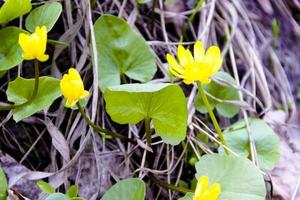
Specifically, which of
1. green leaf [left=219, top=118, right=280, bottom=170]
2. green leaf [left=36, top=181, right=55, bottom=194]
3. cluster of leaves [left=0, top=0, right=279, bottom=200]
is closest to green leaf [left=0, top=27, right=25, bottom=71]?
cluster of leaves [left=0, top=0, right=279, bottom=200]

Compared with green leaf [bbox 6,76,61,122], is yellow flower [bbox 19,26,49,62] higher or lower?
higher

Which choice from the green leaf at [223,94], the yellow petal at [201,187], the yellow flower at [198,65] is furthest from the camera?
the green leaf at [223,94]

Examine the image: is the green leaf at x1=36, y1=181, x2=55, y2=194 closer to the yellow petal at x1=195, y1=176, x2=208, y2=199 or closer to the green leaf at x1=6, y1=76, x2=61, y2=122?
the green leaf at x1=6, y1=76, x2=61, y2=122

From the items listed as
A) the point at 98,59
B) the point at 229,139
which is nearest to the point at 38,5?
the point at 98,59

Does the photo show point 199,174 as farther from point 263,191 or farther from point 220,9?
point 220,9

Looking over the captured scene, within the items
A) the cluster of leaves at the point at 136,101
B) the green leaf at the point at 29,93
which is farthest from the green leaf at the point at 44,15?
the green leaf at the point at 29,93

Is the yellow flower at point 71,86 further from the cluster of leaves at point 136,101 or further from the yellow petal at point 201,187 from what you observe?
the yellow petal at point 201,187

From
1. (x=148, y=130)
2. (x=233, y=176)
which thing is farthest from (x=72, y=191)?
(x=233, y=176)

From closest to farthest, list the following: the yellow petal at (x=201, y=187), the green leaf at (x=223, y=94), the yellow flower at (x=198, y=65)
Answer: the yellow petal at (x=201, y=187)
the yellow flower at (x=198, y=65)
the green leaf at (x=223, y=94)
